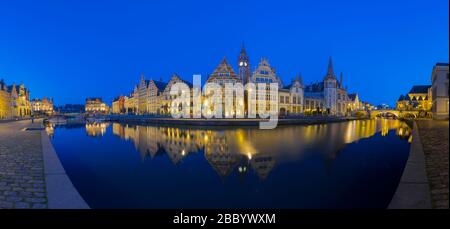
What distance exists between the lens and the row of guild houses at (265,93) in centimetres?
4250

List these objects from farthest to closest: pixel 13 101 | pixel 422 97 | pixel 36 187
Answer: pixel 13 101
pixel 422 97
pixel 36 187

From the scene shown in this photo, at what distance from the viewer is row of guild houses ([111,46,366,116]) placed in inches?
1673

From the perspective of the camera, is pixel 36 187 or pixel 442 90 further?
pixel 36 187

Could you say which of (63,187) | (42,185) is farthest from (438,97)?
(42,185)

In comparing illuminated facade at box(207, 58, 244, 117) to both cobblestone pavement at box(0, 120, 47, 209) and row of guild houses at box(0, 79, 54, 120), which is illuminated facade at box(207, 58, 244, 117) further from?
row of guild houses at box(0, 79, 54, 120)

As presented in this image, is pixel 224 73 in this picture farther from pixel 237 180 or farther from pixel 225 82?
pixel 237 180

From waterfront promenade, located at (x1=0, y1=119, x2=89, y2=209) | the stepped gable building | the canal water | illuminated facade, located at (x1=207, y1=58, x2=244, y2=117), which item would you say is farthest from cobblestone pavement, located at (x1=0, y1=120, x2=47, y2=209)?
the stepped gable building

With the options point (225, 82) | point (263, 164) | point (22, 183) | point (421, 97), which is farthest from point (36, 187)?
point (225, 82)

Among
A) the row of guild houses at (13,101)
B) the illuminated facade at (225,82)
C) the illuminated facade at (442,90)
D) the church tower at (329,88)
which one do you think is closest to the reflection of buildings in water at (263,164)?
the illuminated facade at (442,90)

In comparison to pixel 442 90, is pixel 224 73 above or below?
above

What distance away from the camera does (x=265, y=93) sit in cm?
4344

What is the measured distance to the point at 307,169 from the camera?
7.52 m
